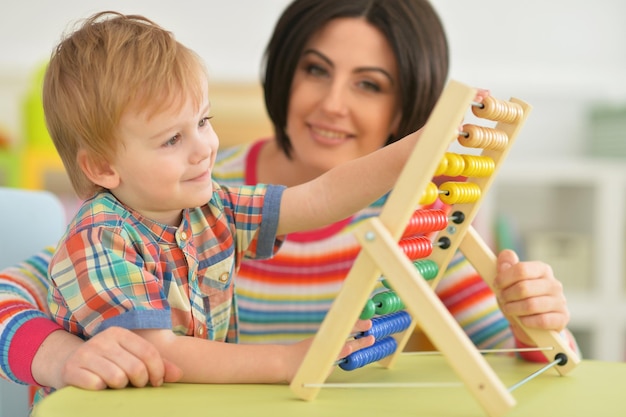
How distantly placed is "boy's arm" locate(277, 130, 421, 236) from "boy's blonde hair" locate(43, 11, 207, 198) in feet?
0.65

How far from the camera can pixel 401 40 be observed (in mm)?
1509

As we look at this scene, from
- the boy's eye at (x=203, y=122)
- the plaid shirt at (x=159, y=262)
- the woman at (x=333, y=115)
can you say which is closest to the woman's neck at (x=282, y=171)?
the woman at (x=333, y=115)

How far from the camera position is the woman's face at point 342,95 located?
5.00ft

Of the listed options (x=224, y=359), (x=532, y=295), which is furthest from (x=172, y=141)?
(x=532, y=295)

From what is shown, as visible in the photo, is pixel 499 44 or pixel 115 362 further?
pixel 499 44

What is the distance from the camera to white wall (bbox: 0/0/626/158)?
3.37 m

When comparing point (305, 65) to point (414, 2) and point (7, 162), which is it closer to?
point (414, 2)

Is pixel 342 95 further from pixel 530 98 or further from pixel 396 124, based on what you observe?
pixel 530 98

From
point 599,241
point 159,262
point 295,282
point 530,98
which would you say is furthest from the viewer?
point 530,98

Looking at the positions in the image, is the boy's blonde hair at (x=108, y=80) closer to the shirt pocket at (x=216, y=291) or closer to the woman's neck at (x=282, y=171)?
the shirt pocket at (x=216, y=291)

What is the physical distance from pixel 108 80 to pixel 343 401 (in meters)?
0.41

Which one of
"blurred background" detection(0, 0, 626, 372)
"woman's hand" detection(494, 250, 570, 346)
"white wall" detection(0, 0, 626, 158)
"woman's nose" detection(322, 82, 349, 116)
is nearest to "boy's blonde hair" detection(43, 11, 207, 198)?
"woman's hand" detection(494, 250, 570, 346)

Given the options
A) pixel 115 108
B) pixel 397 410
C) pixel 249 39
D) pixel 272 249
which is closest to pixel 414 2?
pixel 272 249

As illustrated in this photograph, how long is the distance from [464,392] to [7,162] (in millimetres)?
2558
